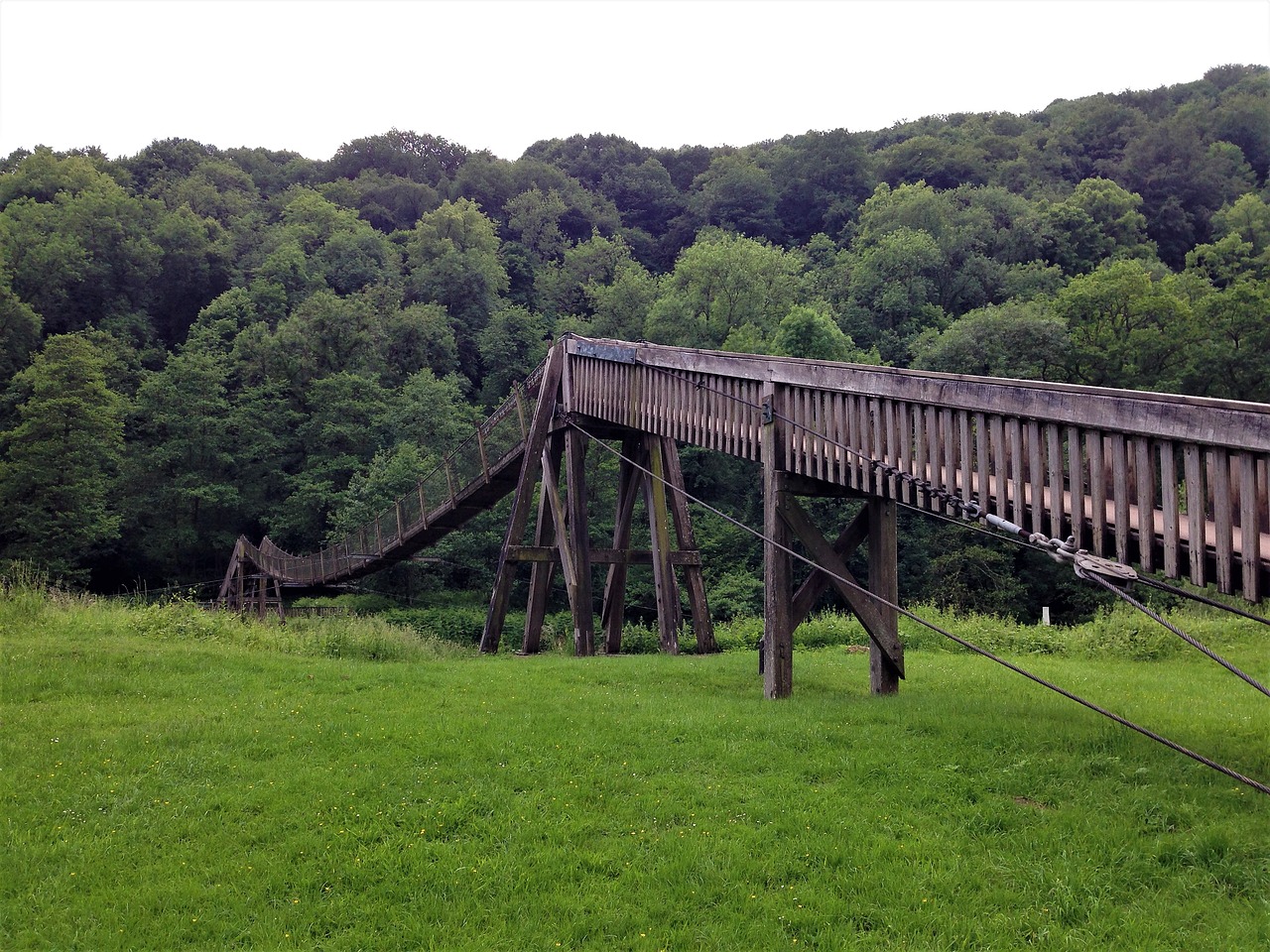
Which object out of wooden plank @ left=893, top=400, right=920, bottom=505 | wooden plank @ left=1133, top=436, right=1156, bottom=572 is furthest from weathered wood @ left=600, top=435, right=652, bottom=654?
wooden plank @ left=1133, top=436, right=1156, bottom=572

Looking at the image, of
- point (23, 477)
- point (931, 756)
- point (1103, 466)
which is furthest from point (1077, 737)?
point (23, 477)

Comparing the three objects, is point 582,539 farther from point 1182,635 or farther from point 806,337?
point 806,337

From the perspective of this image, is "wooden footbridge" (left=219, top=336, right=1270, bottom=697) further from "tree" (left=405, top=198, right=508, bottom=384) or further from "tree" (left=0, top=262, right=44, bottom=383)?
"tree" (left=405, top=198, right=508, bottom=384)

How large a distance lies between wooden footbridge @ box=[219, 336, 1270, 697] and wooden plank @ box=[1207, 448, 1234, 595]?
1cm

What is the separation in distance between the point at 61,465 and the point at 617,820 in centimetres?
3686

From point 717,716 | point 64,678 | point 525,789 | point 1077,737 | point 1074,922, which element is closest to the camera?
point 1074,922

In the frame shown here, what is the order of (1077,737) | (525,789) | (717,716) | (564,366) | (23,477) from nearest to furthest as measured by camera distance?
1. (525,789)
2. (1077,737)
3. (717,716)
4. (564,366)
5. (23,477)

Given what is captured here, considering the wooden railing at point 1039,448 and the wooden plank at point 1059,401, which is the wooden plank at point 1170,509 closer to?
the wooden railing at point 1039,448

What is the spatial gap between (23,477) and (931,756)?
124ft

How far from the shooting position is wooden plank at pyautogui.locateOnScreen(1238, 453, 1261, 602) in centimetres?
557

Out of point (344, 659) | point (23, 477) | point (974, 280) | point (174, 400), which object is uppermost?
point (974, 280)

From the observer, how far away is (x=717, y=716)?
888cm

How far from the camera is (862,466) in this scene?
29.6 ft

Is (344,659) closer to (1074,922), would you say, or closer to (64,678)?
(64,678)
